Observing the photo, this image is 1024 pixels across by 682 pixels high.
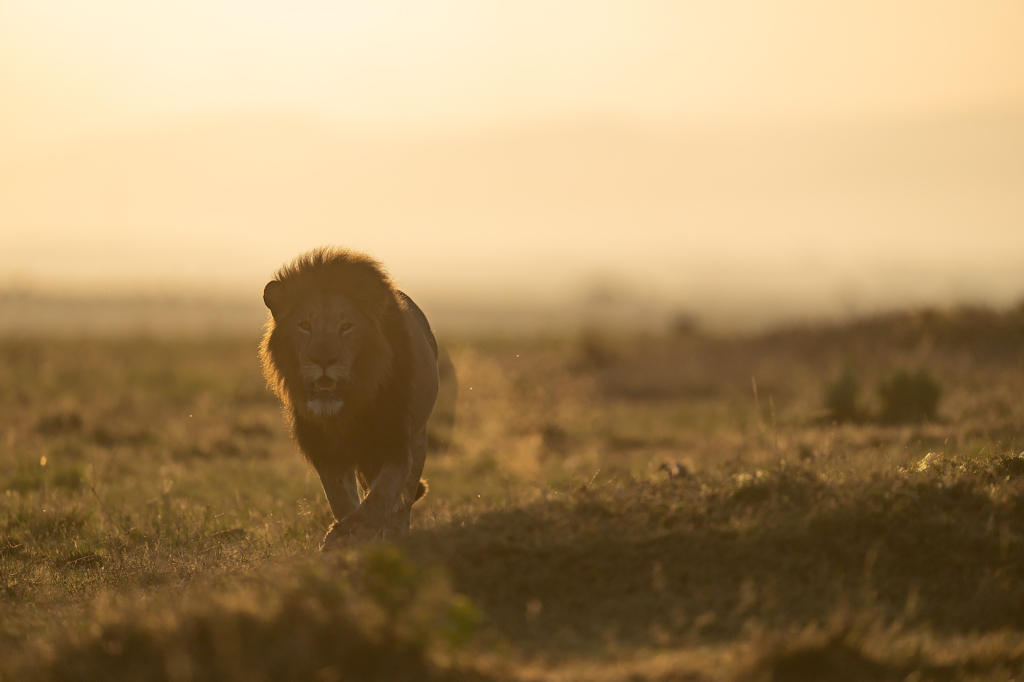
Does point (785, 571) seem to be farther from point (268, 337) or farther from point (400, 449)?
point (268, 337)

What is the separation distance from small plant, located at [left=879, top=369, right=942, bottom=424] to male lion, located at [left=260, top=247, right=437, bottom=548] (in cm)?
848

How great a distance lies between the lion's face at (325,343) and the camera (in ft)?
24.4

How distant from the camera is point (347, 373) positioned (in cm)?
754

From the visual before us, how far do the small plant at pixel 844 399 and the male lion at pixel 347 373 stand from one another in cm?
870

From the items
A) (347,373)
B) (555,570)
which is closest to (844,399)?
(347,373)

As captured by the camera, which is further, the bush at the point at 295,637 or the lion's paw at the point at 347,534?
the lion's paw at the point at 347,534

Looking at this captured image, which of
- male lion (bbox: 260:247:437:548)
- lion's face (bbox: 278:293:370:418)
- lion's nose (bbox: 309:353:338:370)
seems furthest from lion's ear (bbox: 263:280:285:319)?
lion's nose (bbox: 309:353:338:370)

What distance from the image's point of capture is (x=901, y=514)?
688 centimetres

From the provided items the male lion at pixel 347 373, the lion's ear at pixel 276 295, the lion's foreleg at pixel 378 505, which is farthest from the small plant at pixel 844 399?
the lion's ear at pixel 276 295

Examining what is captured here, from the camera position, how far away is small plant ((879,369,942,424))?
14.3 metres

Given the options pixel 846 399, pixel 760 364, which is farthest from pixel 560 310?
pixel 846 399

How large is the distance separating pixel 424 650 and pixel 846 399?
11.8 m

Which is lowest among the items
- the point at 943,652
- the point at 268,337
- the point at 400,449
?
the point at 943,652

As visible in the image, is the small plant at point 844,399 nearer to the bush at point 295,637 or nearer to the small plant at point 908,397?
the small plant at point 908,397
